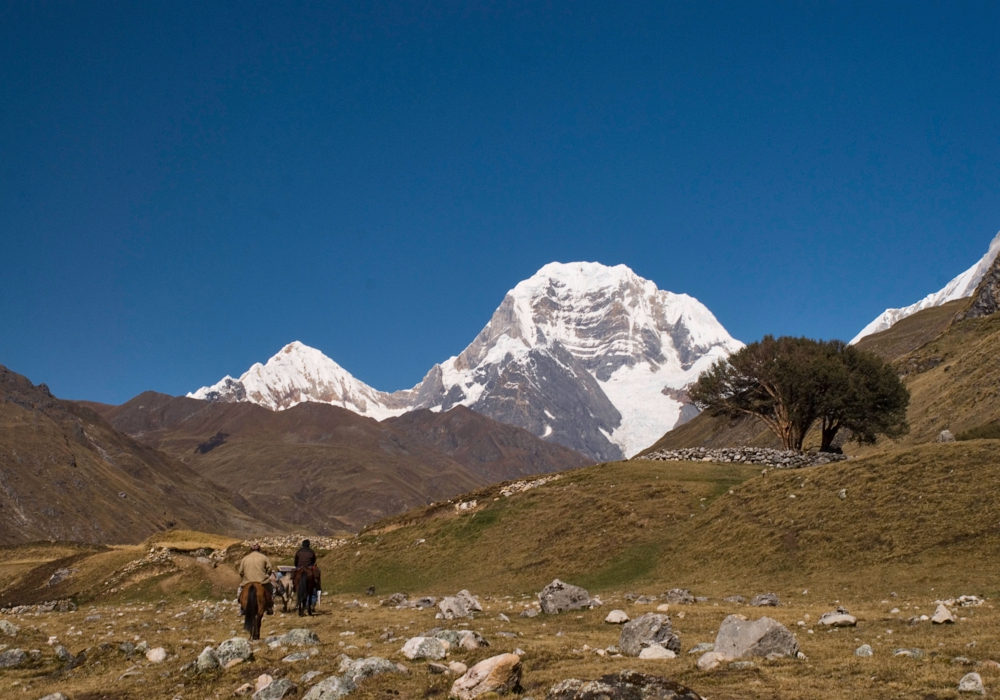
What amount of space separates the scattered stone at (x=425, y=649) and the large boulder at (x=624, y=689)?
4.61 m

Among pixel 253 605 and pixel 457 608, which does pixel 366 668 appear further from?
pixel 457 608

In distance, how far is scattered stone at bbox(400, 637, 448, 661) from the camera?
49.0 feet

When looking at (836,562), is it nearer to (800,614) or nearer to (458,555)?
(800,614)

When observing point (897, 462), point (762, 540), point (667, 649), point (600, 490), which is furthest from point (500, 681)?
point (600, 490)

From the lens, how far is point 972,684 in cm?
1037

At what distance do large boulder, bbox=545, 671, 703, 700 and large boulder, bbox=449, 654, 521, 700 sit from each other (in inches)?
47.2

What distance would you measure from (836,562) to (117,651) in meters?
25.0

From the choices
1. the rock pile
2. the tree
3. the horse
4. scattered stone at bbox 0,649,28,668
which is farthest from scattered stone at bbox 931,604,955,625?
the tree

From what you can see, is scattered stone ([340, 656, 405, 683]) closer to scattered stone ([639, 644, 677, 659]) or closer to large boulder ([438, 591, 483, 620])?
scattered stone ([639, 644, 677, 659])

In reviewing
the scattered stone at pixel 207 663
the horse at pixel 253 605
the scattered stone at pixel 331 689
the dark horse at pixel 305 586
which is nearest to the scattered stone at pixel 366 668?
the scattered stone at pixel 331 689

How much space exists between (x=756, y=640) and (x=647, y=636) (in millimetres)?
2289

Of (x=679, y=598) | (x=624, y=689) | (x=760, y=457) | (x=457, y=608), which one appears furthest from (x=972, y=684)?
(x=760, y=457)

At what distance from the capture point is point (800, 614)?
1941 centimetres

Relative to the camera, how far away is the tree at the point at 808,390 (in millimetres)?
55250
